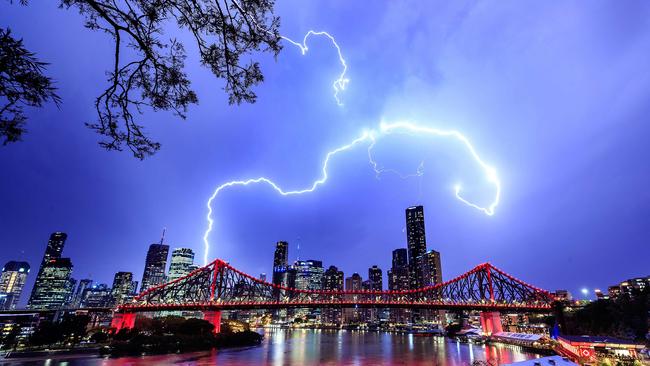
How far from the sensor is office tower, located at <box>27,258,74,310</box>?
6373 inches

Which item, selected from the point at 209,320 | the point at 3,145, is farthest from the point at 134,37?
the point at 209,320

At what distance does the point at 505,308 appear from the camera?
232 feet

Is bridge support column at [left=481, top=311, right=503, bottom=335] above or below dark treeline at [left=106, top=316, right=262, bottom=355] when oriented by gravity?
above

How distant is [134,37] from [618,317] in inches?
2604

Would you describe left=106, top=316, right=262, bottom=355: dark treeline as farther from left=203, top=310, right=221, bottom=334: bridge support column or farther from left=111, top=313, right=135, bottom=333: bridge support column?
left=203, top=310, right=221, bottom=334: bridge support column

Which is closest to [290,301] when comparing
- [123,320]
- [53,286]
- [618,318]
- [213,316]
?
[213,316]

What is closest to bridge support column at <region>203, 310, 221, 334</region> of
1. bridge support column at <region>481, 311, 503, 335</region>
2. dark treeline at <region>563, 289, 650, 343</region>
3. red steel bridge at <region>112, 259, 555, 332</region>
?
red steel bridge at <region>112, 259, 555, 332</region>

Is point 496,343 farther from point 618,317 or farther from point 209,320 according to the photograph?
point 209,320

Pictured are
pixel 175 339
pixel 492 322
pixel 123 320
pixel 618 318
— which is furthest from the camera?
pixel 492 322

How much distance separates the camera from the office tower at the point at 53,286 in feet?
531

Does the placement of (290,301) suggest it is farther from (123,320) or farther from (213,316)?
(123,320)

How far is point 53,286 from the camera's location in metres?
165

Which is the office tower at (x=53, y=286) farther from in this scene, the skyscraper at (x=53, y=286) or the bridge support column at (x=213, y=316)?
the bridge support column at (x=213, y=316)

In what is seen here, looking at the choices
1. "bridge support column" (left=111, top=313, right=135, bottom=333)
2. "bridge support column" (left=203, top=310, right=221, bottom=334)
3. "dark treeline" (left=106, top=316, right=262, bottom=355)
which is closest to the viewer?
"dark treeline" (left=106, top=316, right=262, bottom=355)
